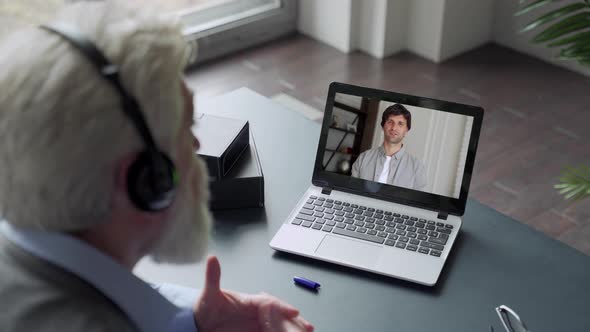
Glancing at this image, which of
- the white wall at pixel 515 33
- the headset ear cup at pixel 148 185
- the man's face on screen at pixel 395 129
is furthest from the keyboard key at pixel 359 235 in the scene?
the white wall at pixel 515 33

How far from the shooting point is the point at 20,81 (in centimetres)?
82

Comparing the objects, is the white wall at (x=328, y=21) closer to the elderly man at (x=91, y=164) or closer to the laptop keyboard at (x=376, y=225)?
the laptop keyboard at (x=376, y=225)

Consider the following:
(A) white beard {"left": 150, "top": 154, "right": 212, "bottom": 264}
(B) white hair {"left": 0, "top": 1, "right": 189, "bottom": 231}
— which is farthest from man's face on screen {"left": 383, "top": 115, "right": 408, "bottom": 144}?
(B) white hair {"left": 0, "top": 1, "right": 189, "bottom": 231}

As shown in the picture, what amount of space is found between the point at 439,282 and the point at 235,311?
40 centimetres

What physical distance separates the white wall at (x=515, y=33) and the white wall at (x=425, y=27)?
0.43 meters

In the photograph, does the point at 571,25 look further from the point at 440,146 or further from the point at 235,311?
the point at 235,311

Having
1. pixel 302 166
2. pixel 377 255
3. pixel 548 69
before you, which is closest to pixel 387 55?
pixel 548 69

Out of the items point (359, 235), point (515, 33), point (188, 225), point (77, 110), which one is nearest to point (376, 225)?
point (359, 235)

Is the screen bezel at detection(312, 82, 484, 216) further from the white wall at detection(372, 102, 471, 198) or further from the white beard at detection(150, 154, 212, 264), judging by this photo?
the white beard at detection(150, 154, 212, 264)

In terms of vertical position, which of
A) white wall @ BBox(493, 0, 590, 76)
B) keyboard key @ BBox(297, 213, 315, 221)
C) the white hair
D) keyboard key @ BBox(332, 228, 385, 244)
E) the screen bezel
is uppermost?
the white hair

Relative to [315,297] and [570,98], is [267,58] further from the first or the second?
[315,297]

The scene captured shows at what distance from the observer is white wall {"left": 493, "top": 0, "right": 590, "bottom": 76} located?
3854 millimetres

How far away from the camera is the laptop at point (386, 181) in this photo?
4.65 ft

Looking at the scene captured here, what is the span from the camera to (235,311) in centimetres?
124
